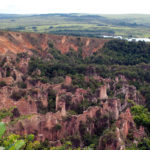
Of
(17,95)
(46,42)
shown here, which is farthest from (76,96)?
(46,42)

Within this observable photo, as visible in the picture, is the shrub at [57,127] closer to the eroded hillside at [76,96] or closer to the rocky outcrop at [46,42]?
the eroded hillside at [76,96]

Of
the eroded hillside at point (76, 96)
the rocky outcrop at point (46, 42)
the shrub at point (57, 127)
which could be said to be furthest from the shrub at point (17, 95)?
the rocky outcrop at point (46, 42)

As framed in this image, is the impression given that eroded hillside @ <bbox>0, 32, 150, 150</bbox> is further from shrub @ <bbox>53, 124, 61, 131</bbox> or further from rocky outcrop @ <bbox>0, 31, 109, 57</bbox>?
rocky outcrop @ <bbox>0, 31, 109, 57</bbox>

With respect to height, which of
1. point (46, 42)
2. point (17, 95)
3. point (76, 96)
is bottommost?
point (76, 96)

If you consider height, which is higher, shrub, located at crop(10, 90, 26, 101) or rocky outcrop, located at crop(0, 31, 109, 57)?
rocky outcrop, located at crop(0, 31, 109, 57)

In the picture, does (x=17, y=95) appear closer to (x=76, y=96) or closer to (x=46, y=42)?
(x=76, y=96)

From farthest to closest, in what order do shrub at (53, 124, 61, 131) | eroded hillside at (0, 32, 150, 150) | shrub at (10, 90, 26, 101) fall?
1. shrub at (10, 90, 26, 101)
2. shrub at (53, 124, 61, 131)
3. eroded hillside at (0, 32, 150, 150)

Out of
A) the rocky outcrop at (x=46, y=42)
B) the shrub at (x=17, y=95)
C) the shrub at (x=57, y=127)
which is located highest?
the rocky outcrop at (x=46, y=42)

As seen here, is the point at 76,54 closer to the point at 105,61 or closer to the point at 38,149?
the point at 105,61

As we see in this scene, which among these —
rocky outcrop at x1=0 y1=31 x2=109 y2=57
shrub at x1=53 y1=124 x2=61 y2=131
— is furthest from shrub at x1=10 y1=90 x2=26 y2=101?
rocky outcrop at x1=0 y1=31 x2=109 y2=57

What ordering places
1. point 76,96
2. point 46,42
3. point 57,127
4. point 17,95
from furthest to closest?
point 46,42, point 76,96, point 17,95, point 57,127

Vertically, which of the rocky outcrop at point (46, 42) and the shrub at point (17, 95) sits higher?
the rocky outcrop at point (46, 42)
